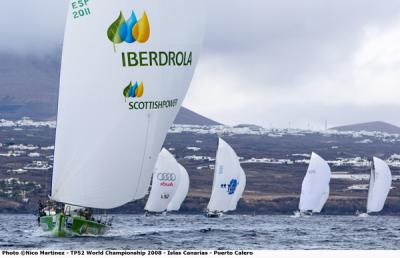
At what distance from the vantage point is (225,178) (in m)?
118

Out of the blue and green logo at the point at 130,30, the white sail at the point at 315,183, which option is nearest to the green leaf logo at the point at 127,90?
the blue and green logo at the point at 130,30

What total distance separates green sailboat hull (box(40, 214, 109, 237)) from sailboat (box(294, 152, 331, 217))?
2877 inches

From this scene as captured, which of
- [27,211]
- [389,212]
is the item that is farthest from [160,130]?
[389,212]

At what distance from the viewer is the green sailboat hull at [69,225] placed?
59.2 meters

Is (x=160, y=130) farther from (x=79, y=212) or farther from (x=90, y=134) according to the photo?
(x=79, y=212)

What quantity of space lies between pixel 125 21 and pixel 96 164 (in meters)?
7.75

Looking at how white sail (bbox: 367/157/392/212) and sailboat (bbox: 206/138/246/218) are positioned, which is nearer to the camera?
sailboat (bbox: 206/138/246/218)

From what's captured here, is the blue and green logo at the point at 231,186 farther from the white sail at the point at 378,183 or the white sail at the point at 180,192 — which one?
the white sail at the point at 378,183

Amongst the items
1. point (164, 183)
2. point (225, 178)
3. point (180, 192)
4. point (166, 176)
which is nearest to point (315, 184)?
point (180, 192)

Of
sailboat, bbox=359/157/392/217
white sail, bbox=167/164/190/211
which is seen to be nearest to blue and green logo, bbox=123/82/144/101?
white sail, bbox=167/164/190/211

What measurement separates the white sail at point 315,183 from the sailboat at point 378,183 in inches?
263

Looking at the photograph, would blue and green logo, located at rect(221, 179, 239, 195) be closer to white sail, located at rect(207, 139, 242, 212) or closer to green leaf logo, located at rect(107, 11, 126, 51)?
white sail, located at rect(207, 139, 242, 212)

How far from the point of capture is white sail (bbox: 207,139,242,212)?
11588cm

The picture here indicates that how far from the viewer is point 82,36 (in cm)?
5484
